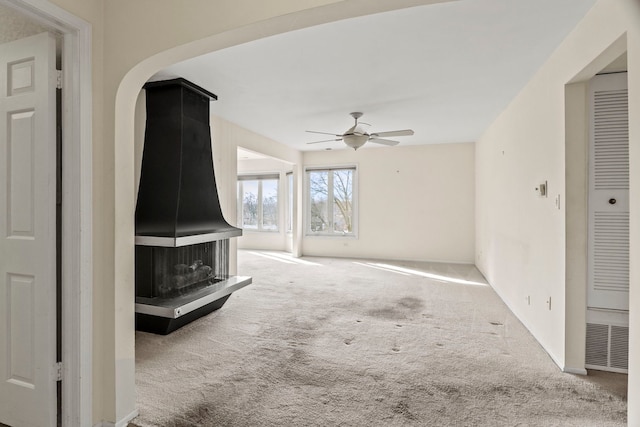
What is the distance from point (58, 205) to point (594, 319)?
11.8 feet

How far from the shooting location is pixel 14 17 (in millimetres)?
1723

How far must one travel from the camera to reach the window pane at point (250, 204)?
29.2 ft

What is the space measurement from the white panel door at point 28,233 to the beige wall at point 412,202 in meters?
6.12

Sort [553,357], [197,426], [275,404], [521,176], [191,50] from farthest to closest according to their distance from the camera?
[521,176] → [553,357] → [275,404] → [197,426] → [191,50]

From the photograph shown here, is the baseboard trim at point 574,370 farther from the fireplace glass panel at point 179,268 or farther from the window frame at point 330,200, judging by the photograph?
the window frame at point 330,200

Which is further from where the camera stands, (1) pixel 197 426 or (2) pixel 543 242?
(2) pixel 543 242

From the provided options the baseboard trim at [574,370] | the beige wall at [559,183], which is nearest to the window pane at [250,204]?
the beige wall at [559,183]

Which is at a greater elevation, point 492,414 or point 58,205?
point 58,205

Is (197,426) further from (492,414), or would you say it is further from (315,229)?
(315,229)

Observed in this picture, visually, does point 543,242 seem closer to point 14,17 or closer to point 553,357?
point 553,357

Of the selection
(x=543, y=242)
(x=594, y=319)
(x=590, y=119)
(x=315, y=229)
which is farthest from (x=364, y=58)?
(x=315, y=229)

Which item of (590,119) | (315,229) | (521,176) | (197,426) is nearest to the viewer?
(197,426)

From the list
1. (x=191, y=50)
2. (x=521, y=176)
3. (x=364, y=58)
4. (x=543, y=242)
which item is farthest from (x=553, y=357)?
(x=191, y=50)

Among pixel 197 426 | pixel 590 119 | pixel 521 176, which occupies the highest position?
pixel 590 119
